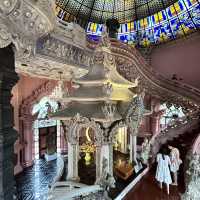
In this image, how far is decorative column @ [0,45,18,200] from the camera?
265 centimetres

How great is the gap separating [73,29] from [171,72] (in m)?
10.3

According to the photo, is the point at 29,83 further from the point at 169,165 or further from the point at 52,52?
the point at 169,165

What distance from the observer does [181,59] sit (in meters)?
14.8

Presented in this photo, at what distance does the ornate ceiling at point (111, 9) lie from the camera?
1470cm

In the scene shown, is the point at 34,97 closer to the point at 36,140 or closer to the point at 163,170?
the point at 36,140

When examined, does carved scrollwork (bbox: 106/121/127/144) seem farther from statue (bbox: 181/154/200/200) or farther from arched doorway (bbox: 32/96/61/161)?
arched doorway (bbox: 32/96/61/161)

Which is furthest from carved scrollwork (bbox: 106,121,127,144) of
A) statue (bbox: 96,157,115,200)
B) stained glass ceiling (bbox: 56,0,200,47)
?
stained glass ceiling (bbox: 56,0,200,47)

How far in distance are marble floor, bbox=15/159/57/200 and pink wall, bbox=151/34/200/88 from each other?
1081 cm

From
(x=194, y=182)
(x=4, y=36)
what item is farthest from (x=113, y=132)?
(x=4, y=36)

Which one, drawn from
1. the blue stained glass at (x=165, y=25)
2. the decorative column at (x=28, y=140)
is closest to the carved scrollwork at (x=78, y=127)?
the decorative column at (x=28, y=140)

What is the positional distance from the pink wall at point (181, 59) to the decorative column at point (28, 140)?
10.6 metres

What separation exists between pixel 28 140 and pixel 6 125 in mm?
8478

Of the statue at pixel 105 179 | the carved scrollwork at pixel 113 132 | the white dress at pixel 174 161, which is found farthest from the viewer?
the white dress at pixel 174 161

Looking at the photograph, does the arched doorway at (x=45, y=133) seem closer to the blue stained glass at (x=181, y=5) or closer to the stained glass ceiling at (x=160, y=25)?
the stained glass ceiling at (x=160, y=25)
